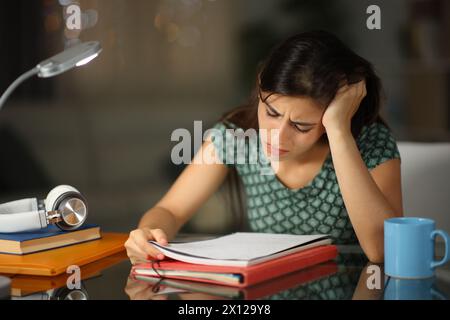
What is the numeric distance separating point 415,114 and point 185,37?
54.2 inches

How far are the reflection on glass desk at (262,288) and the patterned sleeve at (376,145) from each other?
1.34 feet

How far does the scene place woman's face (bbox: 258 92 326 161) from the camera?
53.9 inches

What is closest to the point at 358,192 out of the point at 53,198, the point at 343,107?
the point at 343,107

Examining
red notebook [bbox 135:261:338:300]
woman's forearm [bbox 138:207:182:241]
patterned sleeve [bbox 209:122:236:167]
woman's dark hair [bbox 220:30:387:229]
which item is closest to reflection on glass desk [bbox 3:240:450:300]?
red notebook [bbox 135:261:338:300]

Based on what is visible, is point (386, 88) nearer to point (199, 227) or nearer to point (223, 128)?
point (199, 227)

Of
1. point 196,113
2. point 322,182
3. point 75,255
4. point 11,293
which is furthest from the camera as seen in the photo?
point 196,113

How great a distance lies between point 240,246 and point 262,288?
0.16m

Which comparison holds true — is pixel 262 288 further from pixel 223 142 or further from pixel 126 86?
pixel 126 86

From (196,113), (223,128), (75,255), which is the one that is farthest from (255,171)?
(196,113)

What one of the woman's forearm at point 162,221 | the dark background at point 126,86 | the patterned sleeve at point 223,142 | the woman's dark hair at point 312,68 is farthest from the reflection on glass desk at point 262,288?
the dark background at point 126,86

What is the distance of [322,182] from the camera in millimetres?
1600

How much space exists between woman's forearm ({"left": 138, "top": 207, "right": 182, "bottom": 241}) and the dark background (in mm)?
1993

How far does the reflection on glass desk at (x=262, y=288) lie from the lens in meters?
0.95

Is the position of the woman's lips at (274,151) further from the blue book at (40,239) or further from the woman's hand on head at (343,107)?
the blue book at (40,239)
